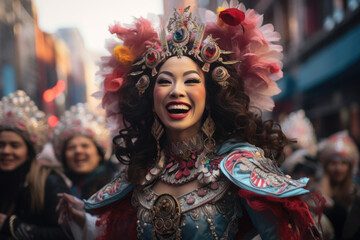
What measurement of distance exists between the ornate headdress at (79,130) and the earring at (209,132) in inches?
108

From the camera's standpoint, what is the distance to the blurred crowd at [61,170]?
4059 mm

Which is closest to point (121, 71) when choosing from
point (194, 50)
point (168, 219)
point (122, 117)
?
point (122, 117)

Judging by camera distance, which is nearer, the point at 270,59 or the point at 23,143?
the point at 270,59

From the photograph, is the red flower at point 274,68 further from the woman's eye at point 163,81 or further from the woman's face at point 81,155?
the woman's face at point 81,155

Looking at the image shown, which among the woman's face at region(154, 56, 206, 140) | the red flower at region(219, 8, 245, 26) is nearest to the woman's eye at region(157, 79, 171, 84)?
the woman's face at region(154, 56, 206, 140)

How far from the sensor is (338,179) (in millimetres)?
5754

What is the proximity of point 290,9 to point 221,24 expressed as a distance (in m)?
18.8

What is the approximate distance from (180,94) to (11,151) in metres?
2.11

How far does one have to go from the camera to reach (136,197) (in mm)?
3033

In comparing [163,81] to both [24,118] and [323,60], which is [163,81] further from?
[323,60]

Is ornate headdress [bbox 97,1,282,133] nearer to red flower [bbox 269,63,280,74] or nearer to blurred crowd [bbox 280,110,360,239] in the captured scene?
red flower [bbox 269,63,280,74]

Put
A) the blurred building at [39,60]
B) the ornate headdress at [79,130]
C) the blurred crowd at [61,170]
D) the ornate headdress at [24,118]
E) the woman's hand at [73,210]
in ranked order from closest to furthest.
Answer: the woman's hand at [73,210] < the blurred crowd at [61,170] < the ornate headdress at [24,118] < the ornate headdress at [79,130] < the blurred building at [39,60]

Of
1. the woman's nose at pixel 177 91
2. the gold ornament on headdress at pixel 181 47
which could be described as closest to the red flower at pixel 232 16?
the gold ornament on headdress at pixel 181 47

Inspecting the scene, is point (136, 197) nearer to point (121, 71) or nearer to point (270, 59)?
point (121, 71)
